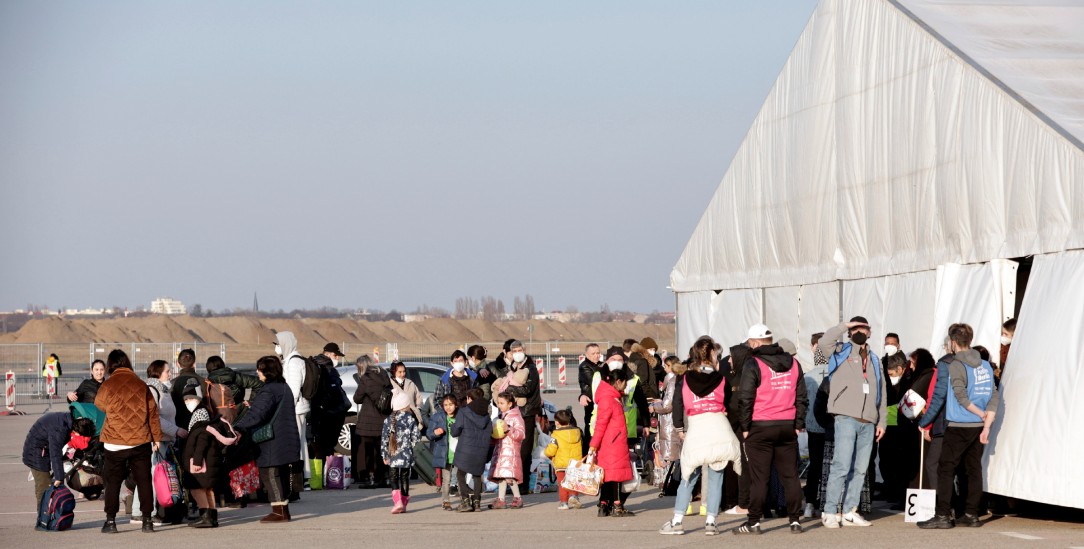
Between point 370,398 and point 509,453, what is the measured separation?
2.74 m

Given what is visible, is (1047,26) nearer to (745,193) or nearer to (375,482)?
(745,193)

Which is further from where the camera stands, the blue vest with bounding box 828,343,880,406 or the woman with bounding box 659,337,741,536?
the blue vest with bounding box 828,343,880,406

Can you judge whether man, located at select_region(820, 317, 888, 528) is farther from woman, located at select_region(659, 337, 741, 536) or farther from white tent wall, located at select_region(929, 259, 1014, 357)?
white tent wall, located at select_region(929, 259, 1014, 357)

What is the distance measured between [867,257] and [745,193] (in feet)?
15.2

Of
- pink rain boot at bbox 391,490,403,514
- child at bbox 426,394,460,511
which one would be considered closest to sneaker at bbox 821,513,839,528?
child at bbox 426,394,460,511

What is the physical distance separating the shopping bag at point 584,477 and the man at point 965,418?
122 inches

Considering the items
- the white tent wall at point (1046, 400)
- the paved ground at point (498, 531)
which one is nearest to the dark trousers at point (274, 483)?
the paved ground at point (498, 531)

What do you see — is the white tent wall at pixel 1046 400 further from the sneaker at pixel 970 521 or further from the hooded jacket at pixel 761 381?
the hooded jacket at pixel 761 381

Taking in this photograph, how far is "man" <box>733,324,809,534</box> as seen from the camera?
37.9 ft

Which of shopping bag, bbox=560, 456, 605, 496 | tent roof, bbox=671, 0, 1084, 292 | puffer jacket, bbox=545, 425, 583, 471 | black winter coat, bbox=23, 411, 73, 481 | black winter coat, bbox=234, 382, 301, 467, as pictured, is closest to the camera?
black winter coat, bbox=234, 382, 301, 467

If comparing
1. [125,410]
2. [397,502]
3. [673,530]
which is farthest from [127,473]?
[673,530]

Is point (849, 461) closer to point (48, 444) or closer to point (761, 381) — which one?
point (761, 381)

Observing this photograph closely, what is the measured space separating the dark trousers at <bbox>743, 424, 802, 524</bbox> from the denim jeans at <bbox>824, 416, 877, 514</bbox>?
40cm

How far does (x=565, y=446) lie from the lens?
13906mm
